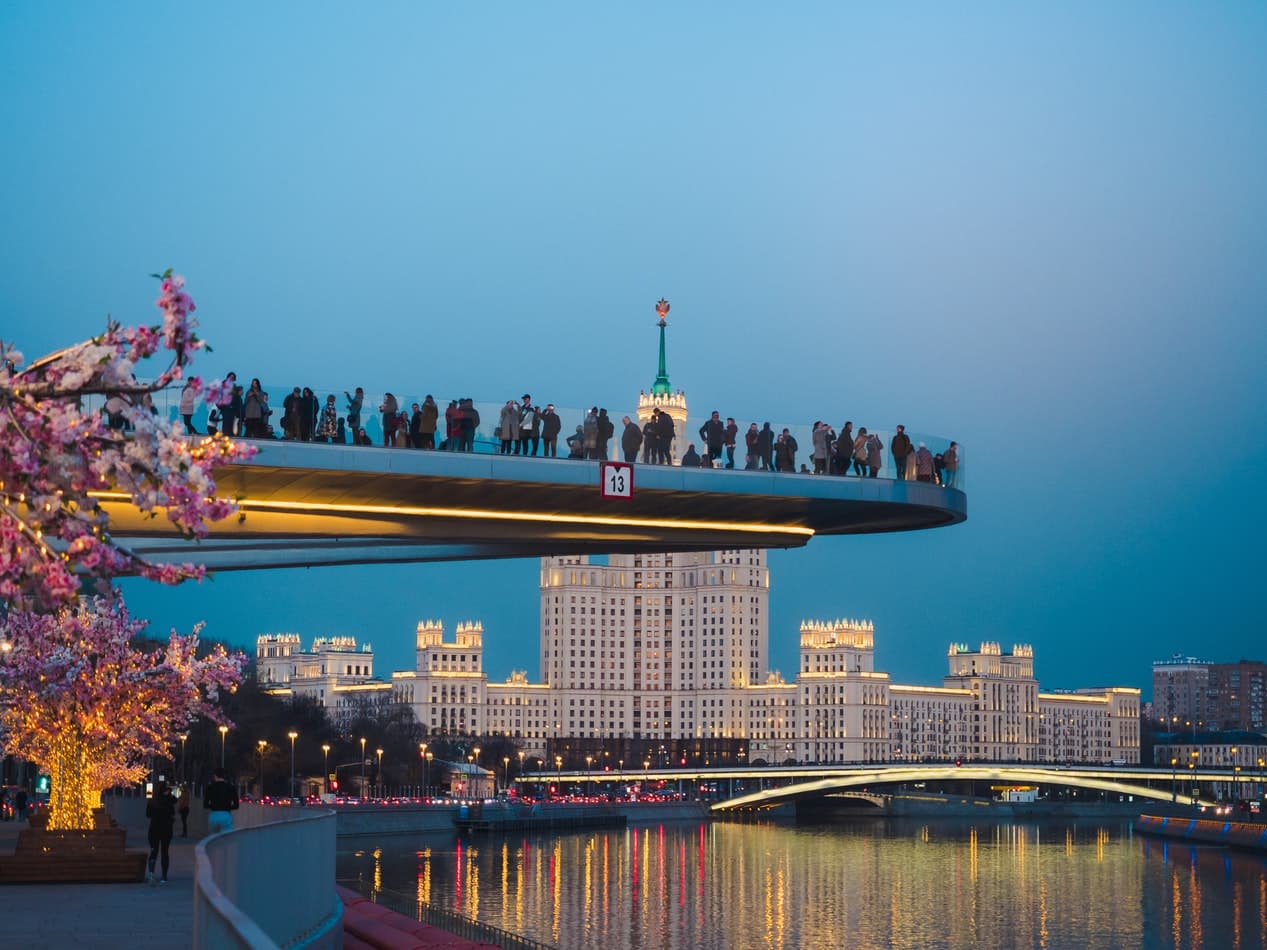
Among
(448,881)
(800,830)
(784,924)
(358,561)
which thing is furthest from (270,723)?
(358,561)

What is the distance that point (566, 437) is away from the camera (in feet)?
110

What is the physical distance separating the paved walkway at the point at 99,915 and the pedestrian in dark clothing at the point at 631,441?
38.3ft

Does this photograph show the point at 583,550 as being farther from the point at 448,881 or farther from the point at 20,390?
the point at 20,390

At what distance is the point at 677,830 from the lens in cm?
10500

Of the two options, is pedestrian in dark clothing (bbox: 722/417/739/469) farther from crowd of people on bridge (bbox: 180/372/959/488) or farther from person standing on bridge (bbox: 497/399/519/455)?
person standing on bridge (bbox: 497/399/519/455)

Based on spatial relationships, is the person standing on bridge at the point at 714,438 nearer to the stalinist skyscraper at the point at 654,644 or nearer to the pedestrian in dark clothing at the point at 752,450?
the pedestrian in dark clothing at the point at 752,450

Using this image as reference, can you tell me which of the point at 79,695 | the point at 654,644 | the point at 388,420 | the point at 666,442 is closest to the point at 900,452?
the point at 666,442

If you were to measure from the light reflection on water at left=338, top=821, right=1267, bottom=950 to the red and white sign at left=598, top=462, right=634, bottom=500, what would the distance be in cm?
1490

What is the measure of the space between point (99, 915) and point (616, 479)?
1585 cm

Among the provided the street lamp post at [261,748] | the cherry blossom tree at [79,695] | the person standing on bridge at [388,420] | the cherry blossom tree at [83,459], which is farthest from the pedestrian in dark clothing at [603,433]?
the street lamp post at [261,748]

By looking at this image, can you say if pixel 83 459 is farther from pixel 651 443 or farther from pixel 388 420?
pixel 651 443

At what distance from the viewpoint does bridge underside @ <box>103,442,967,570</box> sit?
1255 inches

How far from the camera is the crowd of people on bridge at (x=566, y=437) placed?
31250 millimetres

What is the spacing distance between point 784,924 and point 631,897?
25.0 feet
